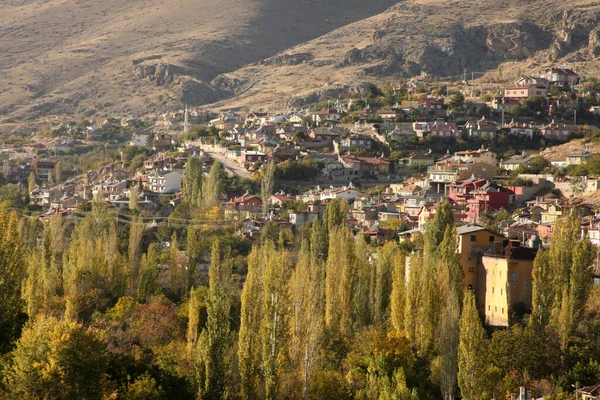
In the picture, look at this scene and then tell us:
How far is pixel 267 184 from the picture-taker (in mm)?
65250

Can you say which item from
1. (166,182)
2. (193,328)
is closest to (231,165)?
(166,182)

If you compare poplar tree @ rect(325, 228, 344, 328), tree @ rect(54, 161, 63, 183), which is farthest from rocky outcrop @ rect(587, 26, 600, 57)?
poplar tree @ rect(325, 228, 344, 328)

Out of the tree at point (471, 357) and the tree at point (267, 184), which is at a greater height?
the tree at point (267, 184)

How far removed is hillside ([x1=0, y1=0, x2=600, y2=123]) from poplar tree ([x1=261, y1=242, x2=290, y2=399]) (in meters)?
76.3

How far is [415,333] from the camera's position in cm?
3809

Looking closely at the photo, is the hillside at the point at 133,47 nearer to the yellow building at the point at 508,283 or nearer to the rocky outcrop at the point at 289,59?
the rocky outcrop at the point at 289,59

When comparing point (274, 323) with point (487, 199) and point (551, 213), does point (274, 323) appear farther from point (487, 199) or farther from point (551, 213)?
point (487, 199)

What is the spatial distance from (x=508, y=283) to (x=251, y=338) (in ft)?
38.0

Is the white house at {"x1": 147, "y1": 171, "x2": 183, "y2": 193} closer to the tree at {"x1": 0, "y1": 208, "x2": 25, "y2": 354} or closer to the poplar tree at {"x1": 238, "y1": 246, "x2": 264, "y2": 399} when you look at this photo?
the tree at {"x1": 0, "y1": 208, "x2": 25, "y2": 354}

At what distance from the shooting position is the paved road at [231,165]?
74.0 metres

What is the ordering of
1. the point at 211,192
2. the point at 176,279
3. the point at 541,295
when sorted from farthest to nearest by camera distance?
the point at 211,192 < the point at 176,279 < the point at 541,295

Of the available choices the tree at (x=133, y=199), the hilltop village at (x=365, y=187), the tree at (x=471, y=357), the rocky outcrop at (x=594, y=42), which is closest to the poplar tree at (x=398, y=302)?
the hilltop village at (x=365, y=187)

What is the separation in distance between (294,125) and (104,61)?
71151 mm

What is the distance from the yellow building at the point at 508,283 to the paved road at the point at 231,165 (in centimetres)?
3322
